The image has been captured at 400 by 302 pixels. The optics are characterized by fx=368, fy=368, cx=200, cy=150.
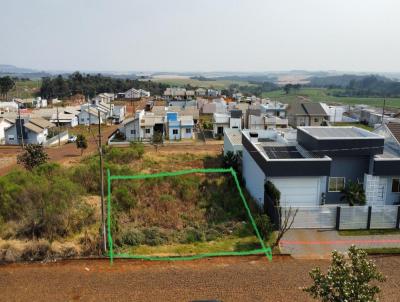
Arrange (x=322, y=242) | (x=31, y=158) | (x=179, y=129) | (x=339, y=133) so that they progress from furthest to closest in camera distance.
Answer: (x=179, y=129) < (x=31, y=158) < (x=339, y=133) < (x=322, y=242)

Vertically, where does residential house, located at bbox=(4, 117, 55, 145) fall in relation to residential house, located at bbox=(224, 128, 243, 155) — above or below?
below

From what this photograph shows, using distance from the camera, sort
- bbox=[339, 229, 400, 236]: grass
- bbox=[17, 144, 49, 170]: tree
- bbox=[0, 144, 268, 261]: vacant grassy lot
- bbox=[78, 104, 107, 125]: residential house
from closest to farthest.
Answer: bbox=[0, 144, 268, 261]: vacant grassy lot < bbox=[339, 229, 400, 236]: grass < bbox=[17, 144, 49, 170]: tree < bbox=[78, 104, 107, 125]: residential house

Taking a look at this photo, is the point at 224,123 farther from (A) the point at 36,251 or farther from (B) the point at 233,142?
(A) the point at 36,251

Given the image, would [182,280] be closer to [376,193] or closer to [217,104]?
[376,193]

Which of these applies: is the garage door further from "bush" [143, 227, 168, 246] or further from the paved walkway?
"bush" [143, 227, 168, 246]

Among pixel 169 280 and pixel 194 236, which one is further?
pixel 194 236

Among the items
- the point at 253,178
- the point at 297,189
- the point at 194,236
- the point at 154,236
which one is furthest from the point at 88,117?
the point at 194,236

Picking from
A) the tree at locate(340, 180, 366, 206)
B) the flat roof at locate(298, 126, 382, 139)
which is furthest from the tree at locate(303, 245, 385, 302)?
the flat roof at locate(298, 126, 382, 139)
